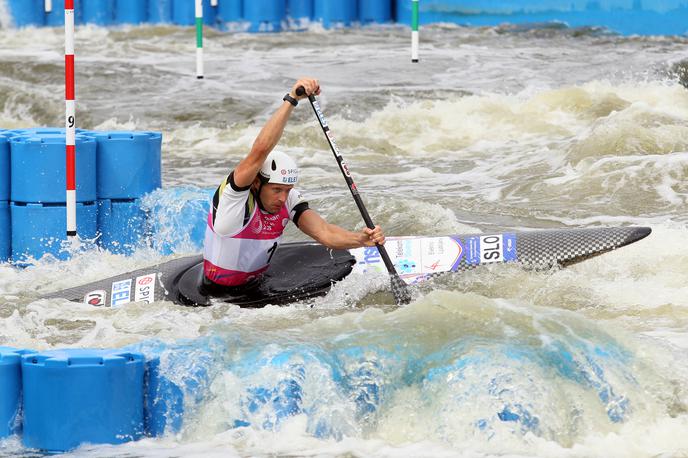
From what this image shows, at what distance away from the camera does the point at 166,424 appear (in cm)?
414

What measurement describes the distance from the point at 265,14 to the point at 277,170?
47.3ft

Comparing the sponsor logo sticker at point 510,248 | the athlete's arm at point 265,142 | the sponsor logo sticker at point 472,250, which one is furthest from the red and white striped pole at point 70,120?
the sponsor logo sticker at point 510,248

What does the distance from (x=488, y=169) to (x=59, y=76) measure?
278 inches

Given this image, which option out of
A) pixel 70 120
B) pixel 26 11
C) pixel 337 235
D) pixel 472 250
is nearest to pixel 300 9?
pixel 26 11

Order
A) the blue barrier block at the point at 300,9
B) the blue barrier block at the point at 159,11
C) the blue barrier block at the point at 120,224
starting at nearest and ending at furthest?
the blue barrier block at the point at 120,224, the blue barrier block at the point at 300,9, the blue barrier block at the point at 159,11

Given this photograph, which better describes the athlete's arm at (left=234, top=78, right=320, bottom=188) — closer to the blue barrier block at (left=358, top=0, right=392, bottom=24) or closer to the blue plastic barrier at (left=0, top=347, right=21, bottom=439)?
the blue plastic barrier at (left=0, top=347, right=21, bottom=439)

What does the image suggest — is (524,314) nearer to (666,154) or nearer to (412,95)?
(666,154)

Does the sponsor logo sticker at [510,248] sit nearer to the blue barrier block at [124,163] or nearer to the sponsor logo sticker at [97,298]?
the sponsor logo sticker at [97,298]

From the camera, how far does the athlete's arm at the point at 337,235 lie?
5.46m

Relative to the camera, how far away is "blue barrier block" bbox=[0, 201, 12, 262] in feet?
22.0

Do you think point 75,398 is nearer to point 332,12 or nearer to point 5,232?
point 5,232

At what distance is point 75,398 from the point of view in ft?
13.0

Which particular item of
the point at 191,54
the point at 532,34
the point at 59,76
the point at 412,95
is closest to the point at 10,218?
the point at 412,95

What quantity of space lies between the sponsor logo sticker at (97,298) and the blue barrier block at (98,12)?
14083 millimetres
